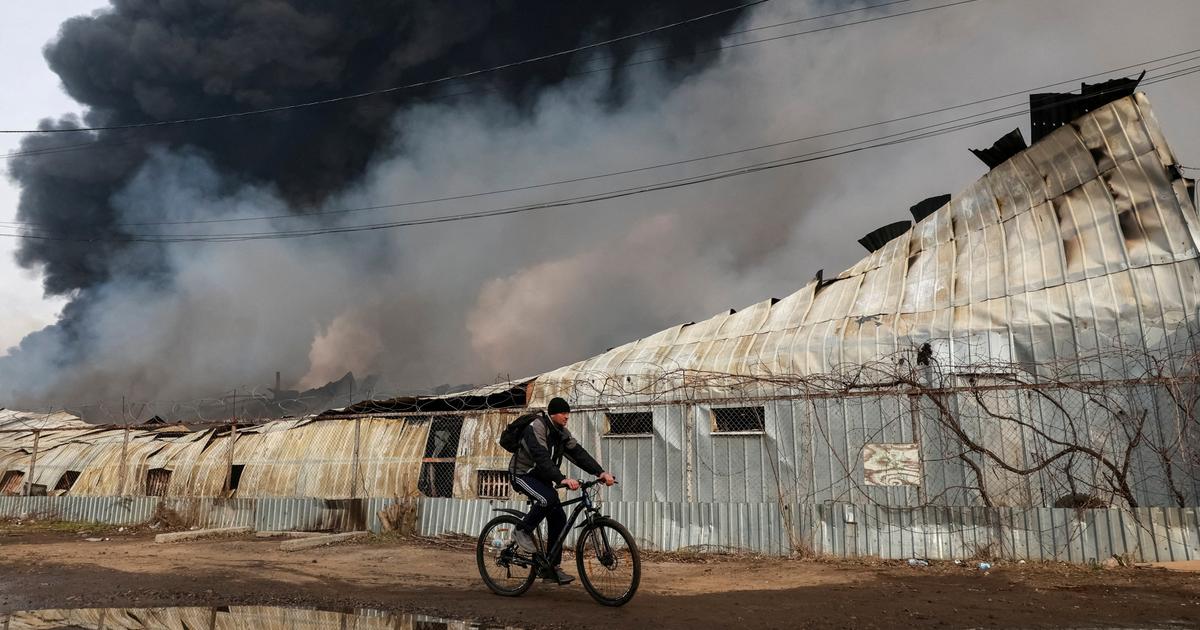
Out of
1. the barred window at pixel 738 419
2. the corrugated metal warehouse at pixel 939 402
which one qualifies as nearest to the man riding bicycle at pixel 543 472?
the corrugated metal warehouse at pixel 939 402

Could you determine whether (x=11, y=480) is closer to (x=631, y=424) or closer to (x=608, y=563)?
(x=631, y=424)

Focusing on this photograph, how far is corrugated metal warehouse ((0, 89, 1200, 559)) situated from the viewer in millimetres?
11688

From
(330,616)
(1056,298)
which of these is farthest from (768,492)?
(330,616)

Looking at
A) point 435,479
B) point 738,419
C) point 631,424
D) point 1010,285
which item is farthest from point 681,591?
point 435,479

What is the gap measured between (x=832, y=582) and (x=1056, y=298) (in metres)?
→ 8.90

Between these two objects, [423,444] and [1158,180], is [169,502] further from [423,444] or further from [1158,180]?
[1158,180]

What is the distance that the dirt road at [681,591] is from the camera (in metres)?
7.00

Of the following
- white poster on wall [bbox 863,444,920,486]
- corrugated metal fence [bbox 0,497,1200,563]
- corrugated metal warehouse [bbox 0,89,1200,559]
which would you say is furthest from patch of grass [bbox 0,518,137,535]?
white poster on wall [bbox 863,444,920,486]

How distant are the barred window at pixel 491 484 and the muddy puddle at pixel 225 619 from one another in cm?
1065

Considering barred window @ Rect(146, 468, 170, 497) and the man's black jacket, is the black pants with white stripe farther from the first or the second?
barred window @ Rect(146, 468, 170, 497)

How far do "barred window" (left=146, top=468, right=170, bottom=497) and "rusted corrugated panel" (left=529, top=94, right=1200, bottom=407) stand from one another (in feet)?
47.4

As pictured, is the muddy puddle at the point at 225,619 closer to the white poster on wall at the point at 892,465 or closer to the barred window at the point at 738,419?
the white poster on wall at the point at 892,465

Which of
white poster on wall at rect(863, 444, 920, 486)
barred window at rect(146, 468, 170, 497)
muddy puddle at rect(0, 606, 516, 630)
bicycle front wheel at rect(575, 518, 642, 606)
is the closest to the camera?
muddy puddle at rect(0, 606, 516, 630)

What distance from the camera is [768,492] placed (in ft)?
46.9
